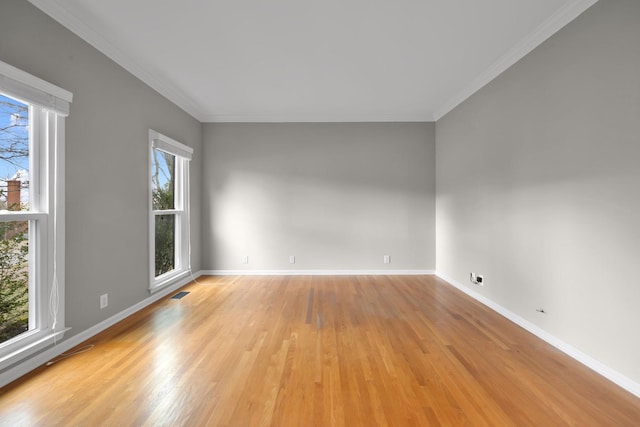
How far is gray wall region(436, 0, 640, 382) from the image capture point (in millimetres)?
1927

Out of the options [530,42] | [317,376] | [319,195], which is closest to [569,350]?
[317,376]

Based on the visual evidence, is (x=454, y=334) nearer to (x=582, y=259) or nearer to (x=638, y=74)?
(x=582, y=259)

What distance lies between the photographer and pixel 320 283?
4.52 metres

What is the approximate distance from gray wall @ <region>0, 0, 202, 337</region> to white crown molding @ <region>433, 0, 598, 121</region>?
4102 mm

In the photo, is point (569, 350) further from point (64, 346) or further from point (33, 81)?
point (33, 81)

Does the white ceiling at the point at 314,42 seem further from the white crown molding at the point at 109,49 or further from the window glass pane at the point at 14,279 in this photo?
the window glass pane at the point at 14,279

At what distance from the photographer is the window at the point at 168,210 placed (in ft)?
12.0

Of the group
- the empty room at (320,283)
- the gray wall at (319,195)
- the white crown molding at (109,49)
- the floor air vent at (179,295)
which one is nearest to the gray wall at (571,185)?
the empty room at (320,283)

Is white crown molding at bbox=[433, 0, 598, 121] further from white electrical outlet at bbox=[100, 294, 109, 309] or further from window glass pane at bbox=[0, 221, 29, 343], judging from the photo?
white electrical outlet at bbox=[100, 294, 109, 309]

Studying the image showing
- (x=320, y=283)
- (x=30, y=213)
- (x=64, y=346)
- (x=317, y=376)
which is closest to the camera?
(x=317, y=376)

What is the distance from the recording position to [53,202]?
7.42 ft

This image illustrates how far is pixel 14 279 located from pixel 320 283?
337 centimetres

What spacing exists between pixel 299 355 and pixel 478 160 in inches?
126

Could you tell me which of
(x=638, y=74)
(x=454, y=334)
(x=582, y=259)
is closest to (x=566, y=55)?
(x=638, y=74)
